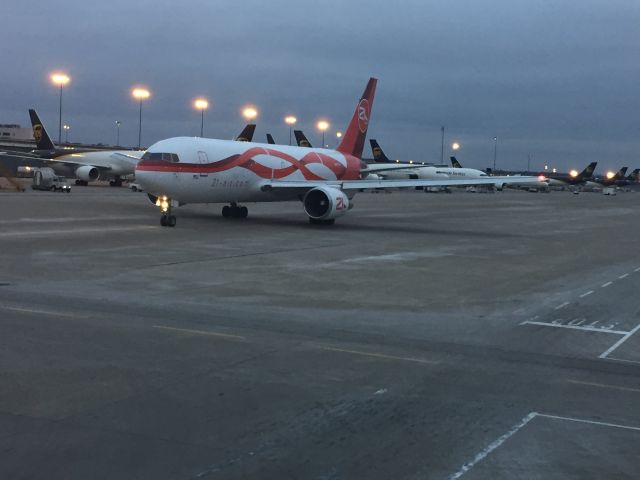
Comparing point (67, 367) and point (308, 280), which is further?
point (308, 280)

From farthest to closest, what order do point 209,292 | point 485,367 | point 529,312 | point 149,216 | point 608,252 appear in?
point 149,216
point 608,252
point 209,292
point 529,312
point 485,367

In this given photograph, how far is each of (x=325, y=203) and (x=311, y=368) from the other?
74.6 ft

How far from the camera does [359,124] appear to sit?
40000 mm

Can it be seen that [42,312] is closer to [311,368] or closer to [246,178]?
[311,368]

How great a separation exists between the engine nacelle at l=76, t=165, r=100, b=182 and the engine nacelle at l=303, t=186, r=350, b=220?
38124 millimetres

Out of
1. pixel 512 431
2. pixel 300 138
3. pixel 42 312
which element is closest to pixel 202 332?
pixel 42 312

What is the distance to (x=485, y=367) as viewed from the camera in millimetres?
8695

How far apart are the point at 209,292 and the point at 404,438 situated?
311 inches

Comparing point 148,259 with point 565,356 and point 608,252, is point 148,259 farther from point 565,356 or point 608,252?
point 608,252

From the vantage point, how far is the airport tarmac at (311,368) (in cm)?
566

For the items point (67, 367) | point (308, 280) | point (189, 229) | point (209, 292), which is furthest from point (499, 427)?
point (189, 229)

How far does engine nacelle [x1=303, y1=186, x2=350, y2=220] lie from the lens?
30453 mm

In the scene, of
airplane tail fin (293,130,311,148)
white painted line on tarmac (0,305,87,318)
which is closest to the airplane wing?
white painted line on tarmac (0,305,87,318)

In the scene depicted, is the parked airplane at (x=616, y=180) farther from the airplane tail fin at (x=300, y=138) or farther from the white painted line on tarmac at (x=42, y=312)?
the white painted line on tarmac at (x=42, y=312)
